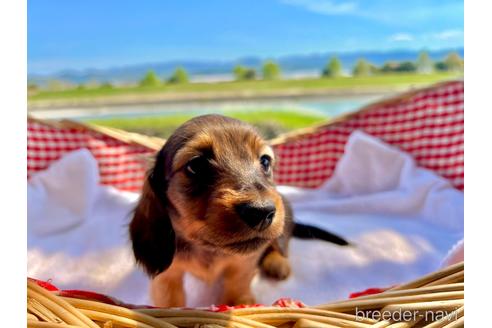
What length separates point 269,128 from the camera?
1.33 m

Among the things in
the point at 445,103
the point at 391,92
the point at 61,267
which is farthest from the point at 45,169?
the point at 445,103

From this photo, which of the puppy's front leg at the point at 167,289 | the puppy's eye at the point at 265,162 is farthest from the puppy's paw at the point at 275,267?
the puppy's eye at the point at 265,162

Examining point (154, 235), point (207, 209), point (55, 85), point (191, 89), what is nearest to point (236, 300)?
point (154, 235)

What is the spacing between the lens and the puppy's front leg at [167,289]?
1159mm

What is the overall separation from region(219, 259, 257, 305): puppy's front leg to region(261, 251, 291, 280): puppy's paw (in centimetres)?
11

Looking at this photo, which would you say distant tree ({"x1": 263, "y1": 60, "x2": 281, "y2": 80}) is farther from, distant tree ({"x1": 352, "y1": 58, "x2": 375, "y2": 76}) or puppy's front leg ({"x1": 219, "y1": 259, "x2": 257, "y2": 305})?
puppy's front leg ({"x1": 219, "y1": 259, "x2": 257, "y2": 305})

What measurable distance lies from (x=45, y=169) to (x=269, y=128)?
2.87 feet

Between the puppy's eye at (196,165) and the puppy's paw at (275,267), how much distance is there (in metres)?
0.47

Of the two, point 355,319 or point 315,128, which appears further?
point 315,128

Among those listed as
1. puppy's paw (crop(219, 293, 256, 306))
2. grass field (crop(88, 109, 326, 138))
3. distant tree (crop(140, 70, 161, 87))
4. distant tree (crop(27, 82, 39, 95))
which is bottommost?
puppy's paw (crop(219, 293, 256, 306))

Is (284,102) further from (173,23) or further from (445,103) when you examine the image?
(445,103)

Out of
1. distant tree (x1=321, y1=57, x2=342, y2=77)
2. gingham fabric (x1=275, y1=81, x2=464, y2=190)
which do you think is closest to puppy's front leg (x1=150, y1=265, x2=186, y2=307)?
distant tree (x1=321, y1=57, x2=342, y2=77)

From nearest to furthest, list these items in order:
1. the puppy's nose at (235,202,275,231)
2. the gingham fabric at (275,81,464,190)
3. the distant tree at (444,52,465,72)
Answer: the puppy's nose at (235,202,275,231) < the distant tree at (444,52,465,72) < the gingham fabric at (275,81,464,190)

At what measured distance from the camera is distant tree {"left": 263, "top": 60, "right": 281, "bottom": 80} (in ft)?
3.64
